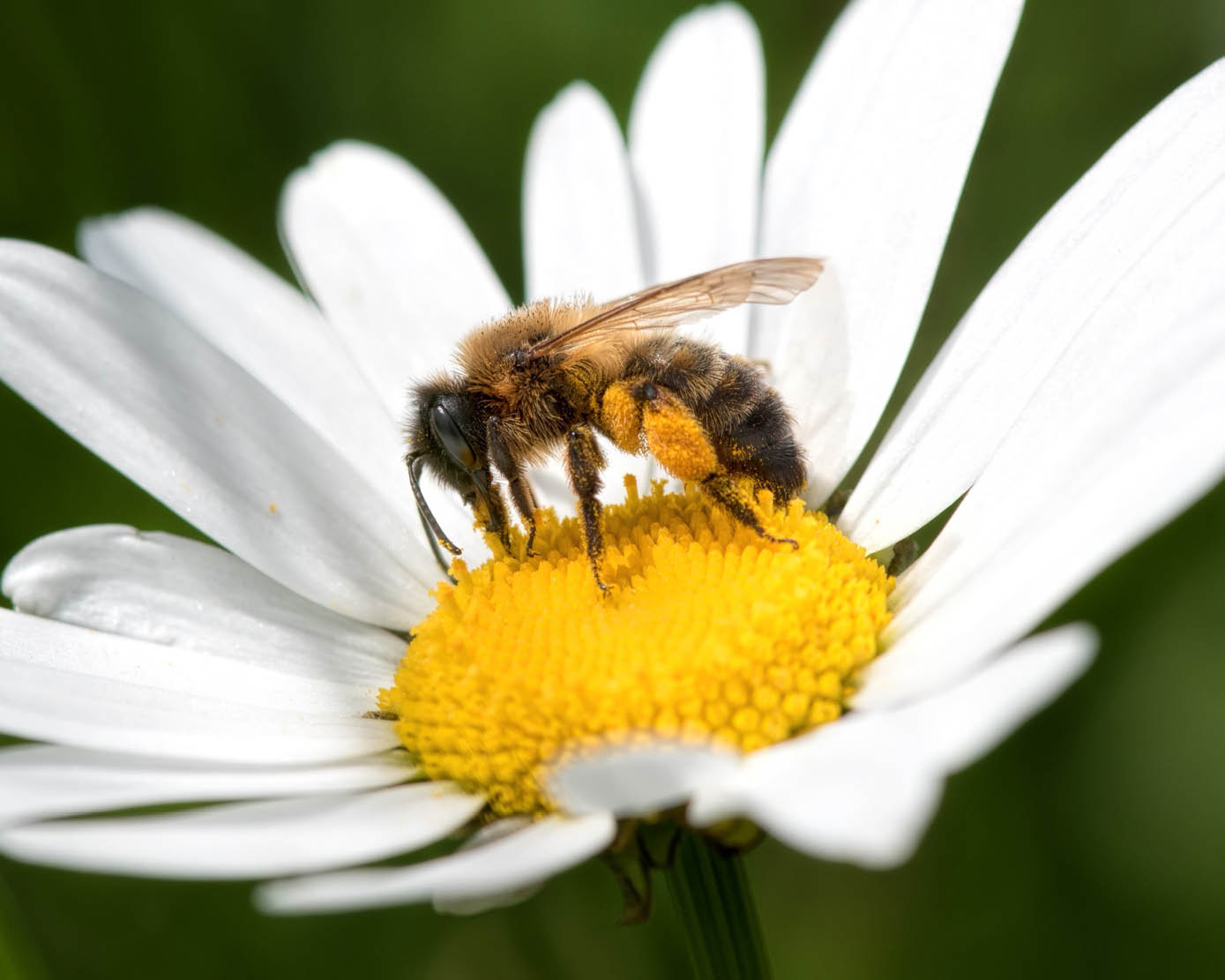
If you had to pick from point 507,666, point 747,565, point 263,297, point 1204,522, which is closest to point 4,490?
point 263,297

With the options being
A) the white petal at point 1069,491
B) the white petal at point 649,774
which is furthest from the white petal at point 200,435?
the white petal at point 649,774

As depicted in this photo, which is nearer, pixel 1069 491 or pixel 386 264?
pixel 1069 491

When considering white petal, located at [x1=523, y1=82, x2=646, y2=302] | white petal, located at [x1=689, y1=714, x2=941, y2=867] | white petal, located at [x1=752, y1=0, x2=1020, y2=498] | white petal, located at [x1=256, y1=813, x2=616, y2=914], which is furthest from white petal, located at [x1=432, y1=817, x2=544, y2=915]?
white petal, located at [x1=523, y1=82, x2=646, y2=302]

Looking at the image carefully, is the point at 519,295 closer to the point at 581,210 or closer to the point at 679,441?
the point at 581,210

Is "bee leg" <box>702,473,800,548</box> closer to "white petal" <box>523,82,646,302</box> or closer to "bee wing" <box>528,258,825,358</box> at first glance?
"bee wing" <box>528,258,825,358</box>

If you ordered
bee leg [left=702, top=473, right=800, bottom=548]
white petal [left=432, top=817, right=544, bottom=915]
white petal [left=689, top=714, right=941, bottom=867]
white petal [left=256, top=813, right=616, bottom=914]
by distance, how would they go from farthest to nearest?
bee leg [left=702, top=473, right=800, bottom=548] → white petal [left=432, top=817, right=544, bottom=915] → white petal [left=256, top=813, right=616, bottom=914] → white petal [left=689, top=714, right=941, bottom=867]

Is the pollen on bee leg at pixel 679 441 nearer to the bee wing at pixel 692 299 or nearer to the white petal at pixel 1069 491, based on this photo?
the bee wing at pixel 692 299

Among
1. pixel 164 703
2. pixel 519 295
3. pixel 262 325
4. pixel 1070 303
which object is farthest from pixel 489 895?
pixel 519 295

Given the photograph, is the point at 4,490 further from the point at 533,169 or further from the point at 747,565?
the point at 747,565
